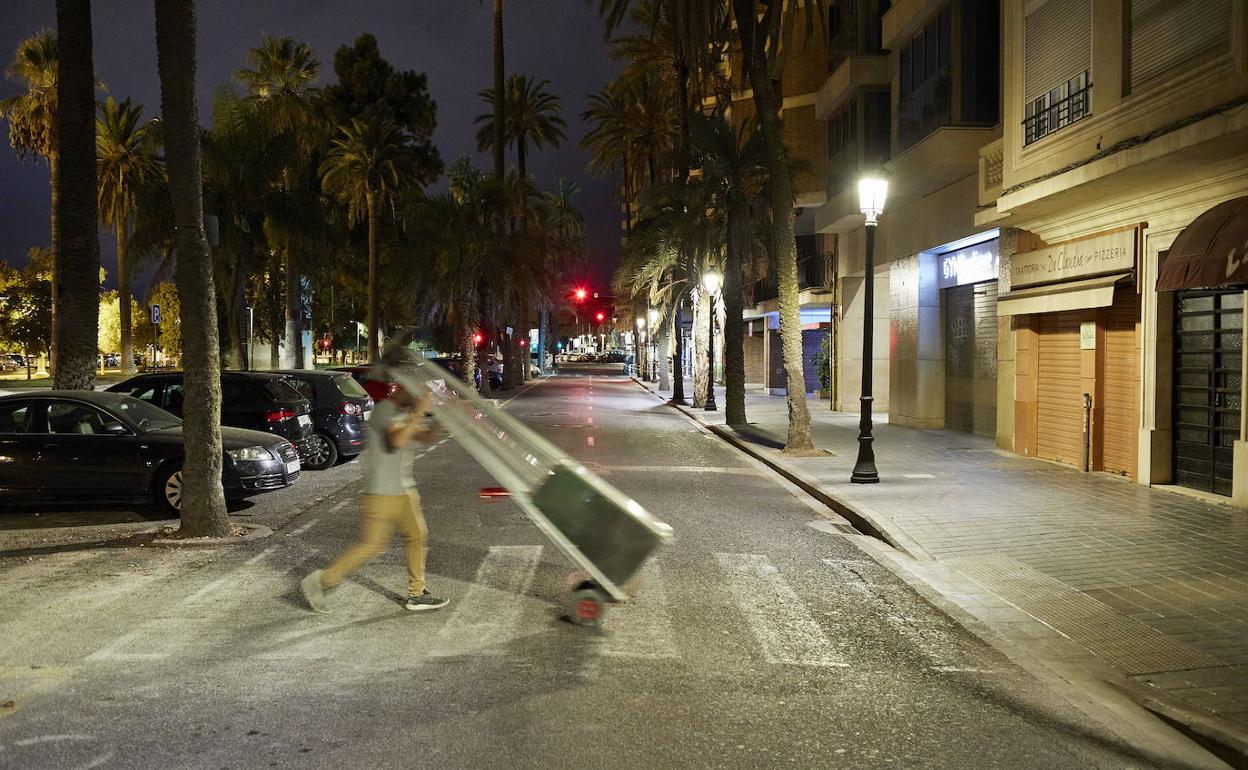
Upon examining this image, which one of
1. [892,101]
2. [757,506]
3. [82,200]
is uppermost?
[892,101]

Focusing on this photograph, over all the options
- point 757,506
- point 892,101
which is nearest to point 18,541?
point 757,506

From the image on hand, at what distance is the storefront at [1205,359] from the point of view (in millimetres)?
10438

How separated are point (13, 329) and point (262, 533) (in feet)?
226

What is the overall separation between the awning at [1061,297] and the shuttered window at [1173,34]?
2.78m

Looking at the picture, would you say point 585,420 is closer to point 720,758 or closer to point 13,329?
point 720,758

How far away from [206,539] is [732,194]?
19.0 metres

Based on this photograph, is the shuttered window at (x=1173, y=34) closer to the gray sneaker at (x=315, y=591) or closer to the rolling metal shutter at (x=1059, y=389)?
the rolling metal shutter at (x=1059, y=389)

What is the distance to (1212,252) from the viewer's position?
997 cm

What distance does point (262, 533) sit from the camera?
10.0m

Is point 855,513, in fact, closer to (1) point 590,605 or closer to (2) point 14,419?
(1) point 590,605

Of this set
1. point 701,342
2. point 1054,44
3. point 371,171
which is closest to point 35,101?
point 371,171

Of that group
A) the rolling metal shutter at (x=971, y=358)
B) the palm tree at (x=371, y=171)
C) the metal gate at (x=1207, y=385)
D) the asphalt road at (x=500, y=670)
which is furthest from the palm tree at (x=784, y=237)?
the palm tree at (x=371, y=171)

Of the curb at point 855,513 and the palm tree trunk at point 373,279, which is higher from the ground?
the palm tree trunk at point 373,279

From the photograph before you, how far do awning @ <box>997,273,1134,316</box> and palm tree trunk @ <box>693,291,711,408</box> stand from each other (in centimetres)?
1427
